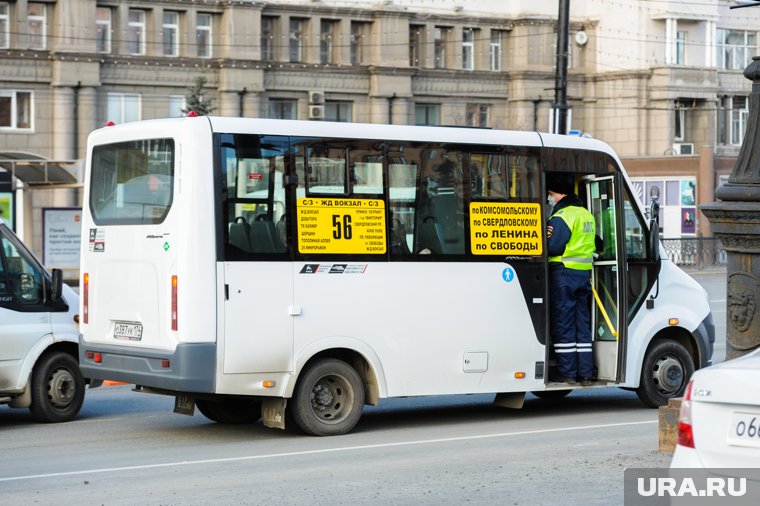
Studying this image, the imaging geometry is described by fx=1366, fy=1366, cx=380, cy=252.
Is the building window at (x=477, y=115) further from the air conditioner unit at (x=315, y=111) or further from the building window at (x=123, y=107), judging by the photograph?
the building window at (x=123, y=107)

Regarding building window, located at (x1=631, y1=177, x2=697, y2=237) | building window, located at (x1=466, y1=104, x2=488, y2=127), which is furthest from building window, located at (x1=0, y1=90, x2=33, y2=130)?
building window, located at (x1=631, y1=177, x2=697, y2=237)

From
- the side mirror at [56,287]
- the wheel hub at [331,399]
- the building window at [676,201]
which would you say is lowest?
the wheel hub at [331,399]

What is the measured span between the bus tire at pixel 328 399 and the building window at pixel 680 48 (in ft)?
193

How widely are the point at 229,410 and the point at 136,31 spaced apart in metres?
46.1

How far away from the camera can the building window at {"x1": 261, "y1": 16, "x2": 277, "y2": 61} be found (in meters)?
58.8

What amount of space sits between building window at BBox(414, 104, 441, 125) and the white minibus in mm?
50594

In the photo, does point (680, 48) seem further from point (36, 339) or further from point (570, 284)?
point (36, 339)

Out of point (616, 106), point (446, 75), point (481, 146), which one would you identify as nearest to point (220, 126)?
point (481, 146)

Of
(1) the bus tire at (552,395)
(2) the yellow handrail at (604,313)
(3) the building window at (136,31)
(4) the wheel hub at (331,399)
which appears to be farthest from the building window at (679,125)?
(4) the wheel hub at (331,399)

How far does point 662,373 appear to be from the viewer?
13.2 metres

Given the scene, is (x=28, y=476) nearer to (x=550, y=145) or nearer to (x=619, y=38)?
(x=550, y=145)

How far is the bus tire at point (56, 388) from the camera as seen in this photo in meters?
12.8

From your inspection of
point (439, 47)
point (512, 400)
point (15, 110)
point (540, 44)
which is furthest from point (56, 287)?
point (540, 44)

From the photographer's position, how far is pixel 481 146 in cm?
1241
